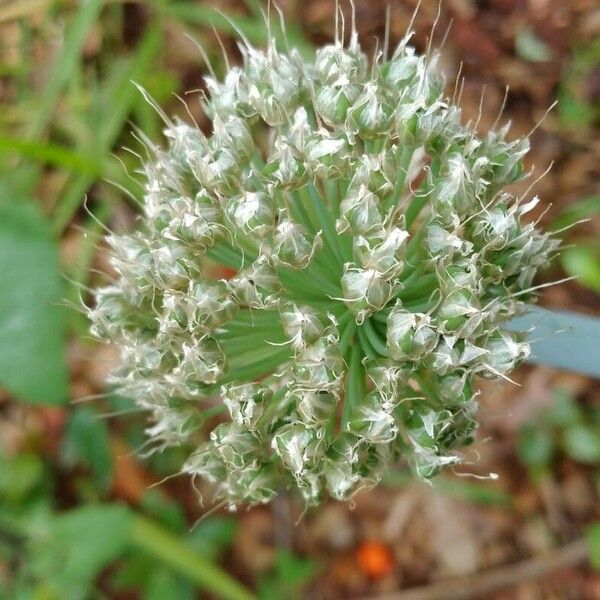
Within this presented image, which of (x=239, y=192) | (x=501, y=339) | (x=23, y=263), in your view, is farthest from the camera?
(x=23, y=263)

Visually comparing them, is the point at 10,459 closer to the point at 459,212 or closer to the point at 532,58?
the point at 459,212

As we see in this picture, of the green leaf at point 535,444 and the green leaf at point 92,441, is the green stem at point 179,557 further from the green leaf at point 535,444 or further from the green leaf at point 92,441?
the green leaf at point 535,444

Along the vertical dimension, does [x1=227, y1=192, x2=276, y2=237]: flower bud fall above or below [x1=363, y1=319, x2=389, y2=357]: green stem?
above

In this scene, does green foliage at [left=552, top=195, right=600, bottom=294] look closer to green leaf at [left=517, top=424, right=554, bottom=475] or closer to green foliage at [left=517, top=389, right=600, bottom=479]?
green foliage at [left=517, top=389, right=600, bottom=479]

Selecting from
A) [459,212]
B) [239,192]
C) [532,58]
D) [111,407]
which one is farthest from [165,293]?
[532,58]

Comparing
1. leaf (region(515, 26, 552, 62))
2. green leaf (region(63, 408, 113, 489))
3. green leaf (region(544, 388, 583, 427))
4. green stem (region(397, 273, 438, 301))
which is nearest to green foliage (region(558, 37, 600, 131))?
leaf (region(515, 26, 552, 62))

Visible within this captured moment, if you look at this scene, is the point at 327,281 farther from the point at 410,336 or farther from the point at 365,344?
the point at 410,336
